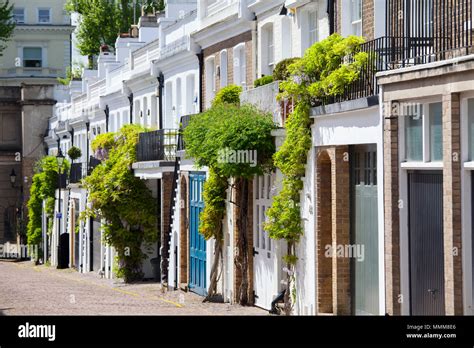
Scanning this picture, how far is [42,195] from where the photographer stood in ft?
190

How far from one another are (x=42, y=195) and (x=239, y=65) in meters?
28.5

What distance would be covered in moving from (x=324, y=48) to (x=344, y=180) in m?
2.19

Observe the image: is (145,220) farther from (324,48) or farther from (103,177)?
(324,48)

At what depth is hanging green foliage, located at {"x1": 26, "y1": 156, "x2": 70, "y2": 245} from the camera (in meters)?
56.9

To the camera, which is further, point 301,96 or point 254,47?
point 254,47

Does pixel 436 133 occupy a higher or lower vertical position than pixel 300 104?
lower

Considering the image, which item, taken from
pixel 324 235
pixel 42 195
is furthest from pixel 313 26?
A: pixel 42 195

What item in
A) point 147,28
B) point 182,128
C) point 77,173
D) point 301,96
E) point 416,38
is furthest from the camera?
point 77,173

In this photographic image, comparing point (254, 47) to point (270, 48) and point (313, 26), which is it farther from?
point (313, 26)

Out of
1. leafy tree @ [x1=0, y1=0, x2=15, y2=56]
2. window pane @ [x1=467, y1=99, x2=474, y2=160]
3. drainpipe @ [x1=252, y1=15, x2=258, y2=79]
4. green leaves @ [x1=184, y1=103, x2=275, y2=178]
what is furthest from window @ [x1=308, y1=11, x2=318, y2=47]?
leafy tree @ [x1=0, y1=0, x2=15, y2=56]

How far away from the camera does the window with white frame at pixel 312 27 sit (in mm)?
25594

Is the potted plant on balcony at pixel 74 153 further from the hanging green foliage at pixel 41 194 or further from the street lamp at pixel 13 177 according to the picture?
the street lamp at pixel 13 177

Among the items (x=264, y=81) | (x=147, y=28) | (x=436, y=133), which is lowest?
(x=436, y=133)

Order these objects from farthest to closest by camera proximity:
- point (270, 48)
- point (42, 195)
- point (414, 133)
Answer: point (42, 195)
point (270, 48)
point (414, 133)
